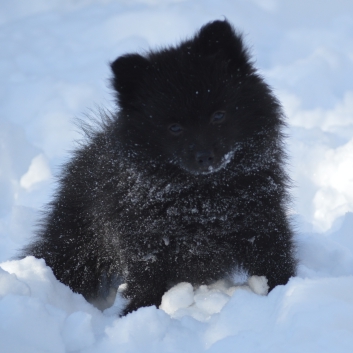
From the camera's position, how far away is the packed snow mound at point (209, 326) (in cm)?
290

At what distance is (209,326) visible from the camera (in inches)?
132

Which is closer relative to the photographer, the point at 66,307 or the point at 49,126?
the point at 66,307

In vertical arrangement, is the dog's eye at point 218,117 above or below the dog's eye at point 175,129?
above

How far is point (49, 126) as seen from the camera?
25.3ft

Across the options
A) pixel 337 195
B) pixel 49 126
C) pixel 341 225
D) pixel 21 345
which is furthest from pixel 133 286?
pixel 49 126

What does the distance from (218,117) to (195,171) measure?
1.32 ft

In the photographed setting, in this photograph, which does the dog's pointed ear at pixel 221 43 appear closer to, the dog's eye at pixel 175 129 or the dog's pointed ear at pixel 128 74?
the dog's pointed ear at pixel 128 74

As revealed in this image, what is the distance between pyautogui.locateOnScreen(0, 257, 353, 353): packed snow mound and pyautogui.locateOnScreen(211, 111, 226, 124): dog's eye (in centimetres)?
117

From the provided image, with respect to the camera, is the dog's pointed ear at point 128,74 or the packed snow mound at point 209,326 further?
the dog's pointed ear at point 128,74

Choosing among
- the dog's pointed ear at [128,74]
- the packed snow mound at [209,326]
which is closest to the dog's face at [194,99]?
the dog's pointed ear at [128,74]

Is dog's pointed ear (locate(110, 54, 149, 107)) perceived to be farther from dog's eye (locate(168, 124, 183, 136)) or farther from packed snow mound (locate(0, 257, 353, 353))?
packed snow mound (locate(0, 257, 353, 353))

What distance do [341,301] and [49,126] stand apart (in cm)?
545

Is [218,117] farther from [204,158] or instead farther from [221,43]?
[221,43]

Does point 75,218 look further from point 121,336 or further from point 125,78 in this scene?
point 121,336
